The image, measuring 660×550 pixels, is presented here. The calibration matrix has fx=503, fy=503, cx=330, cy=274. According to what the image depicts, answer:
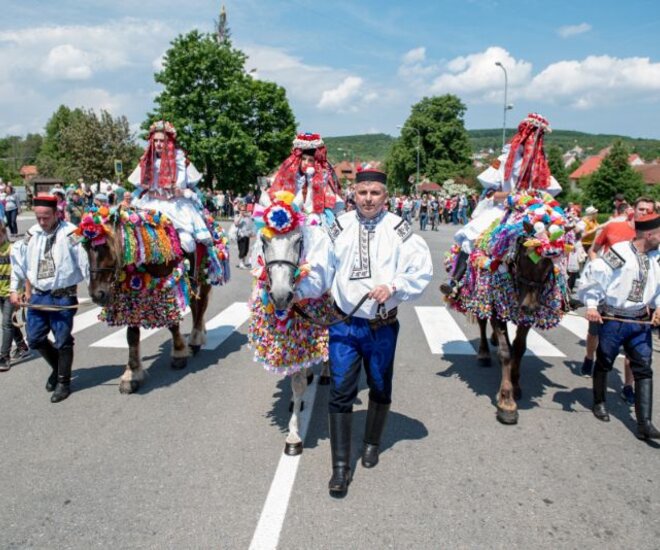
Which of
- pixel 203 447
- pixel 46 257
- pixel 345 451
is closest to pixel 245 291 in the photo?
pixel 46 257

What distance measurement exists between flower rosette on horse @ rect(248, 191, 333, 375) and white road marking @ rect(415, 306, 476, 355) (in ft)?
10.8

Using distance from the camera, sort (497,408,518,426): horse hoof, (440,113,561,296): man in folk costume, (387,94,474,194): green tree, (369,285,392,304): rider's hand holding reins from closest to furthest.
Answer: (369,285,392,304): rider's hand holding reins → (497,408,518,426): horse hoof → (440,113,561,296): man in folk costume → (387,94,474,194): green tree

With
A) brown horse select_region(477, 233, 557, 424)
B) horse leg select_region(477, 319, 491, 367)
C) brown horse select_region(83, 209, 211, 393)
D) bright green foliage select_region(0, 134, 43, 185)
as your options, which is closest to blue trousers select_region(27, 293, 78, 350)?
brown horse select_region(83, 209, 211, 393)

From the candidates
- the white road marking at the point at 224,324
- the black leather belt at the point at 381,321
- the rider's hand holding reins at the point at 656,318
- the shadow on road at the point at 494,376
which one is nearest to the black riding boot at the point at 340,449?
the black leather belt at the point at 381,321

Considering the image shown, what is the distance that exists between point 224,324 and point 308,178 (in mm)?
3718

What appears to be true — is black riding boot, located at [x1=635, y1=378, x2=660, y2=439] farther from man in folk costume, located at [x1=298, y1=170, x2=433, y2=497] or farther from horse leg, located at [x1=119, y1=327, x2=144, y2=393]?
horse leg, located at [x1=119, y1=327, x2=144, y2=393]

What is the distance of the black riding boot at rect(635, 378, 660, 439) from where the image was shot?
14.3ft

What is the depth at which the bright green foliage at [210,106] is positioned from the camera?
117 feet

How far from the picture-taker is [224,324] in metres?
8.49

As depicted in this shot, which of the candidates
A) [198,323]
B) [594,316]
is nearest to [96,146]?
[198,323]

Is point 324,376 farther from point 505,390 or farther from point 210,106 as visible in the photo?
point 210,106

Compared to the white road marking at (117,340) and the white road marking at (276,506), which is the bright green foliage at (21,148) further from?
the white road marking at (276,506)

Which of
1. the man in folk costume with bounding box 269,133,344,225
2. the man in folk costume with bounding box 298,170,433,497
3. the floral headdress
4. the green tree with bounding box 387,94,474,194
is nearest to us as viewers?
the man in folk costume with bounding box 298,170,433,497

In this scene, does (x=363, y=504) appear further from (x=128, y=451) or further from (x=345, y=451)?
(x=128, y=451)
